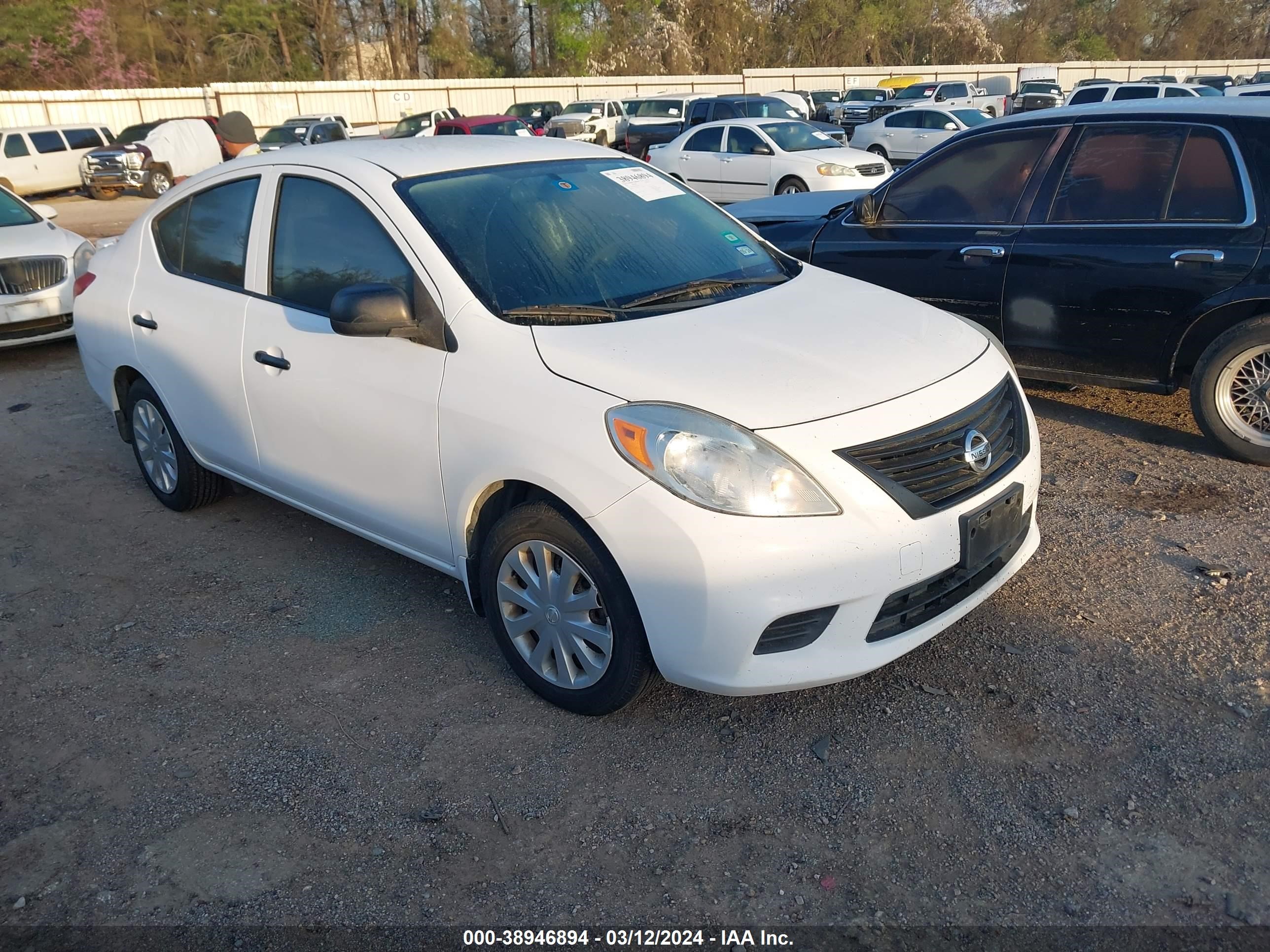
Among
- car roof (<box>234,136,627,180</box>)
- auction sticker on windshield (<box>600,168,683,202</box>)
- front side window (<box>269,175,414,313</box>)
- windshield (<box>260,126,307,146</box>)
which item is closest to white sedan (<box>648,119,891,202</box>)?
auction sticker on windshield (<box>600,168,683,202</box>)

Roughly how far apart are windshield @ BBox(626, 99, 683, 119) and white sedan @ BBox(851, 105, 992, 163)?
22.5 ft

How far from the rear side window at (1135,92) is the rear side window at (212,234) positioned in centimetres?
2150

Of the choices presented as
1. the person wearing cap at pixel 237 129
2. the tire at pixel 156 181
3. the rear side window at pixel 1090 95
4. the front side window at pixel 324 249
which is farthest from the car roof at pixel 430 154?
the tire at pixel 156 181

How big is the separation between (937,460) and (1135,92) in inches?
889

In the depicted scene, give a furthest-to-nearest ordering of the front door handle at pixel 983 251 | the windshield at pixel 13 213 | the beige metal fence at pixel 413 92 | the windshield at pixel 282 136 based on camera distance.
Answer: the beige metal fence at pixel 413 92
the windshield at pixel 282 136
the windshield at pixel 13 213
the front door handle at pixel 983 251

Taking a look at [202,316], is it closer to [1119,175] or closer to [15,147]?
[1119,175]

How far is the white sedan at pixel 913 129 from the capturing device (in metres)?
21.7

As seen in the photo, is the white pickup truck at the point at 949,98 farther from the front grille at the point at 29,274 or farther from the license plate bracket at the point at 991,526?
the license plate bracket at the point at 991,526

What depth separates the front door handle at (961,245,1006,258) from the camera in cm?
543

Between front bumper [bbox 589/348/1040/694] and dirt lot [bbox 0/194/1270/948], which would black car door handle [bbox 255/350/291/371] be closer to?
dirt lot [bbox 0/194/1270/948]

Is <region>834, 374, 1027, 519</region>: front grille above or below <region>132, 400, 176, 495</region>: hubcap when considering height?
above

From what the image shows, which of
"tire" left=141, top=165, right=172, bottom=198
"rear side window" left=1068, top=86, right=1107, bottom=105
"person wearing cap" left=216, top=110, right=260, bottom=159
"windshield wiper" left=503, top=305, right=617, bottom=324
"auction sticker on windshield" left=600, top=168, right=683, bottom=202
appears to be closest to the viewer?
"windshield wiper" left=503, top=305, right=617, bottom=324

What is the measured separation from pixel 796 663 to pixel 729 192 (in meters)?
13.3

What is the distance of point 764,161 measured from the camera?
14.7 meters
